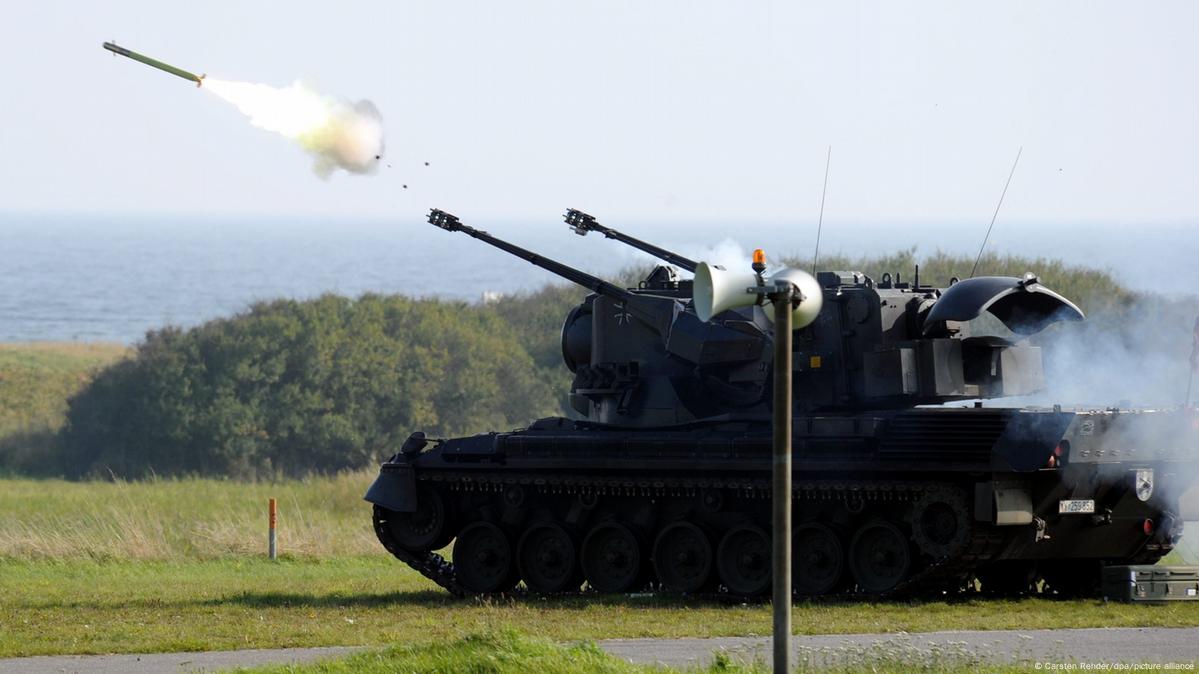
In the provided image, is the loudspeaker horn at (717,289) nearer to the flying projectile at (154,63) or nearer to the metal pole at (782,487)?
the metal pole at (782,487)

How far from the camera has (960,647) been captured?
15.4 m

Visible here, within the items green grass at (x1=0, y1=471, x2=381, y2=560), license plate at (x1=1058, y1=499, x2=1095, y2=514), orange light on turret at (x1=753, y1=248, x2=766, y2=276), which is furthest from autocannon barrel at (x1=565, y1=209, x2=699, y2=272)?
orange light on turret at (x1=753, y1=248, x2=766, y2=276)

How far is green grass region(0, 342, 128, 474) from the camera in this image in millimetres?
51719

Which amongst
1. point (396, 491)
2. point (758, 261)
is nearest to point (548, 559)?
point (396, 491)

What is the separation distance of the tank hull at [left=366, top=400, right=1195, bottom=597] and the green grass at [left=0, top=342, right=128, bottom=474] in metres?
30.0

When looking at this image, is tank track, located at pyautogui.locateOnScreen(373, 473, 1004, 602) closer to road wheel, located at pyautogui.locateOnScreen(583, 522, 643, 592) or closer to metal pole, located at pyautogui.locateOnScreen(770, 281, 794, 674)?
road wheel, located at pyautogui.locateOnScreen(583, 522, 643, 592)

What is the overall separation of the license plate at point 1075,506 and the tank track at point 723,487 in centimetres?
70

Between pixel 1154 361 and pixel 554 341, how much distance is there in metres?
35.2

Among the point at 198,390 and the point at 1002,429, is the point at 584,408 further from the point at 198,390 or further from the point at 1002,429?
the point at 198,390

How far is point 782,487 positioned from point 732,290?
1.25 meters

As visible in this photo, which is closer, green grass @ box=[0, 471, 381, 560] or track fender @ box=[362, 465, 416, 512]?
track fender @ box=[362, 465, 416, 512]

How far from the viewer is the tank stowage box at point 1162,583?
65.5 ft

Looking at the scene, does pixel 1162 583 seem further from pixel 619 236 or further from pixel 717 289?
pixel 717 289

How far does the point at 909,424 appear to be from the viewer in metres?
20.3
